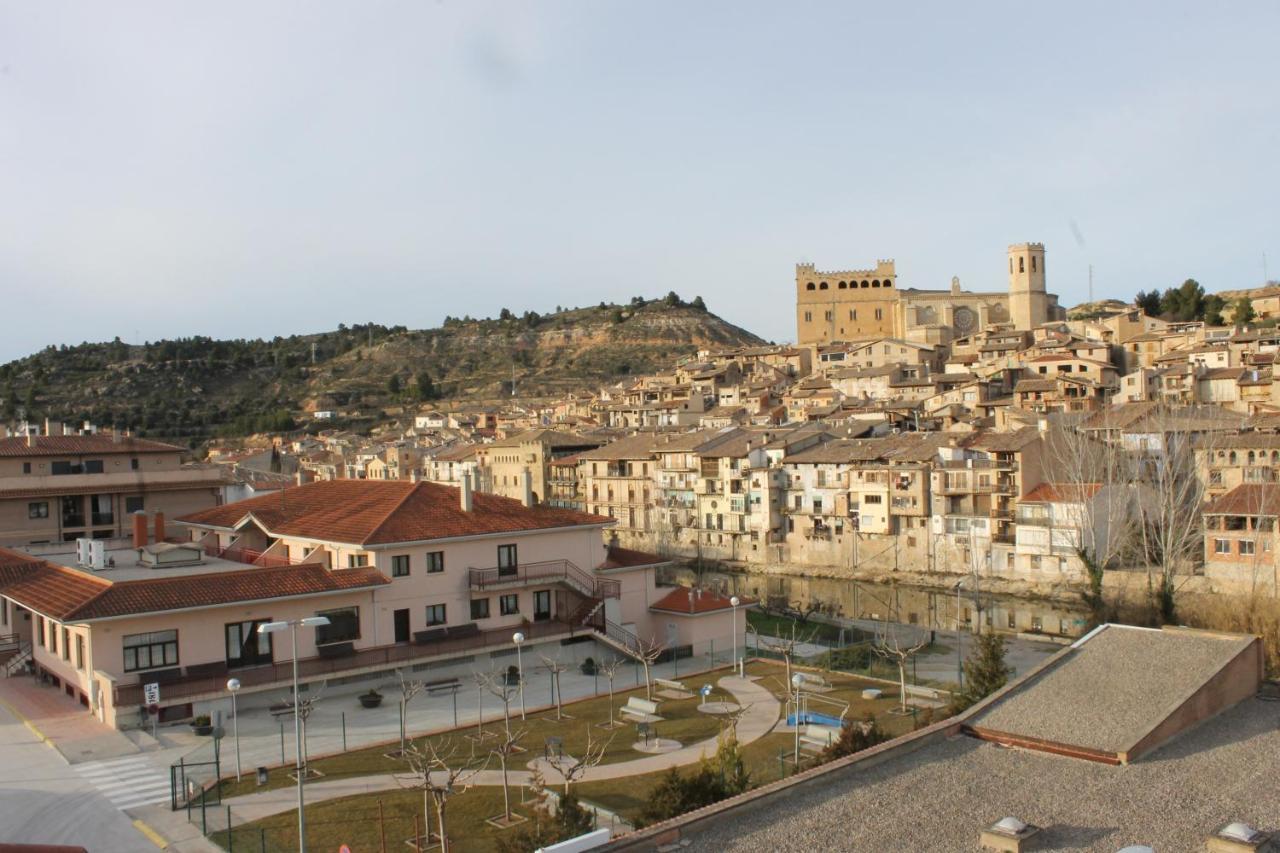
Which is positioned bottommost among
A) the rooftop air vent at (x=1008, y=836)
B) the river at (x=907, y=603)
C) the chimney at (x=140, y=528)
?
the river at (x=907, y=603)

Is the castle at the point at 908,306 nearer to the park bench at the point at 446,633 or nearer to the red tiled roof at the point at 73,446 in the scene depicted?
the red tiled roof at the point at 73,446

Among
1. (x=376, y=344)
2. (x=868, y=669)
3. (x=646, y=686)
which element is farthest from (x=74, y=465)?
(x=376, y=344)

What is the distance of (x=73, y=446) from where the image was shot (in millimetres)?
38656

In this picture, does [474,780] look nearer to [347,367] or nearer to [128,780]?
[128,780]

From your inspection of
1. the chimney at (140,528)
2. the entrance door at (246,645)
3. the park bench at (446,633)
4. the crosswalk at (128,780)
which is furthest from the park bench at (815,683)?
the chimney at (140,528)

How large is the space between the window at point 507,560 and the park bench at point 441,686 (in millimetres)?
3722

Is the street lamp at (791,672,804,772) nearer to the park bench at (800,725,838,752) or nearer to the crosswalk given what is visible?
the park bench at (800,725,838,752)

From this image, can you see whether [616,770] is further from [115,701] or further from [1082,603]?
[1082,603]

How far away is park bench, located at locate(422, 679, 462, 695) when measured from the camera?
23.0 metres

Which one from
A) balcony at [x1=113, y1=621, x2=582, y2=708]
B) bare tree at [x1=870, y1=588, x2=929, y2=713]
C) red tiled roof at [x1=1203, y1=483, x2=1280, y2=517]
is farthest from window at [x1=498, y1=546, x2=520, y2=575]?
red tiled roof at [x1=1203, y1=483, x2=1280, y2=517]

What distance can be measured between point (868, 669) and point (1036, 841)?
14.1m

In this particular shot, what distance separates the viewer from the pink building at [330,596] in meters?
21.1

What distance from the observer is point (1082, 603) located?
131 feet

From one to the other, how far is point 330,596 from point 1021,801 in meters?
15.7
